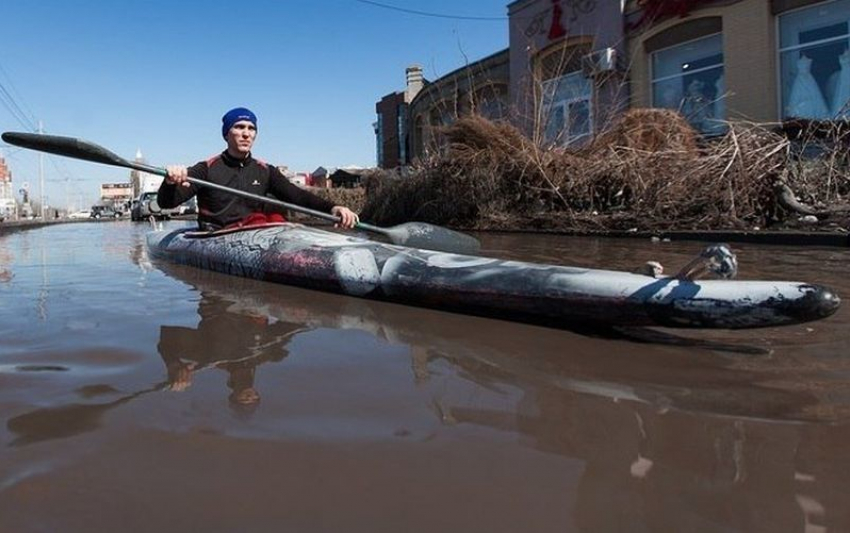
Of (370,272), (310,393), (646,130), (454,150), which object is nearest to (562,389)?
(310,393)

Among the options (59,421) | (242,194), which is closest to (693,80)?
(242,194)

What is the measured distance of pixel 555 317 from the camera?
3.05m

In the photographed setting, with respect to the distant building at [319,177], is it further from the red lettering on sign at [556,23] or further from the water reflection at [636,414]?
the water reflection at [636,414]

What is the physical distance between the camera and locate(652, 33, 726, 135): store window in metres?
13.3

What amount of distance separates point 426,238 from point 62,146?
2.95 metres

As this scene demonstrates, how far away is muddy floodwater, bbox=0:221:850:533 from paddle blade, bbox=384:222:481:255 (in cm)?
186

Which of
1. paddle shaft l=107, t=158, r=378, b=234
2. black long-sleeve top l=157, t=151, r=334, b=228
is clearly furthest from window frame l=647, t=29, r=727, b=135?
paddle shaft l=107, t=158, r=378, b=234

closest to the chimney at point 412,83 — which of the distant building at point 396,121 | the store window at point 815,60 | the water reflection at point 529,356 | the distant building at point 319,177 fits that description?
the distant building at point 396,121

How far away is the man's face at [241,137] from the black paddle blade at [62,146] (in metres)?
0.92

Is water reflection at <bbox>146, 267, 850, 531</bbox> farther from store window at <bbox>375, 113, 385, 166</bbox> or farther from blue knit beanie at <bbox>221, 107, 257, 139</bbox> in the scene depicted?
store window at <bbox>375, 113, 385, 166</bbox>

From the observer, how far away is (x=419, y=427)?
178 cm

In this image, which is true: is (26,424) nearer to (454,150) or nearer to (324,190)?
(454,150)

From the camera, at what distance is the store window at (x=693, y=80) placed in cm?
1329

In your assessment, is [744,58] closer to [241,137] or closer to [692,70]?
[692,70]
